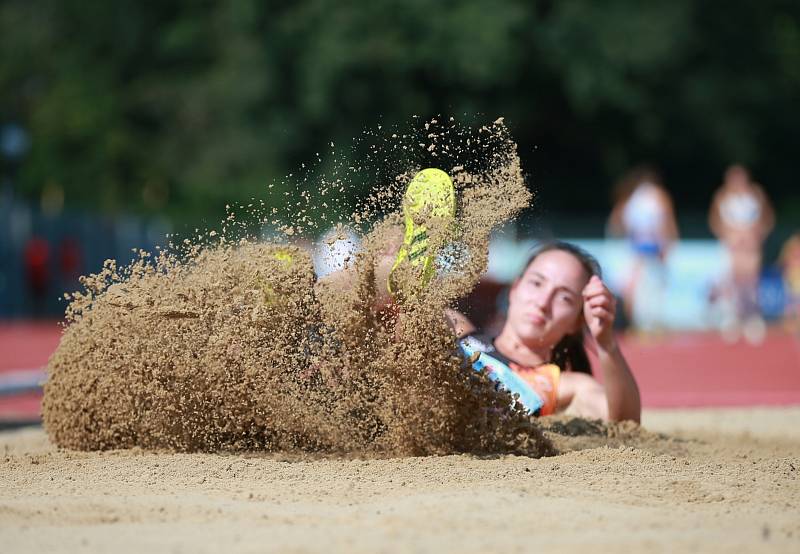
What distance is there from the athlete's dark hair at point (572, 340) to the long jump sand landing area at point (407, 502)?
0.75 metres

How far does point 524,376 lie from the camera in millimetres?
5703

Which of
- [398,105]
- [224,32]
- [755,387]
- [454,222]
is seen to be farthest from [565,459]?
[224,32]

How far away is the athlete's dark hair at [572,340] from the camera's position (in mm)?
5848

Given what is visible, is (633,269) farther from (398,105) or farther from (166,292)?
(166,292)

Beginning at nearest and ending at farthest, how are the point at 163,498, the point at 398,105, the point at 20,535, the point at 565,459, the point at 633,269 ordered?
the point at 20,535, the point at 163,498, the point at 565,459, the point at 633,269, the point at 398,105

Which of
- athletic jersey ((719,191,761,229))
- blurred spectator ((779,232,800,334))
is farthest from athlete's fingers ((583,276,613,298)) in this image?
athletic jersey ((719,191,761,229))

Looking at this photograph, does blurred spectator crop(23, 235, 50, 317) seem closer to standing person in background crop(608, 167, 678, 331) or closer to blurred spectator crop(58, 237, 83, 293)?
blurred spectator crop(58, 237, 83, 293)

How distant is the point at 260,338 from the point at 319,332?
23 centimetres

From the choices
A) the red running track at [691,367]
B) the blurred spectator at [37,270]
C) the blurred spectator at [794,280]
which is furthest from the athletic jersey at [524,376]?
the blurred spectator at [37,270]

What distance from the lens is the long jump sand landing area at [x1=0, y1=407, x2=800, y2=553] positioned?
3.54 m

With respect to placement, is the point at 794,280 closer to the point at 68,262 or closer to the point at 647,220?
the point at 647,220

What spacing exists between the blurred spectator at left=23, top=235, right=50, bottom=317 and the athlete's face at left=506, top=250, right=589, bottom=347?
673 inches

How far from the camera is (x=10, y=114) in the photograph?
37312 mm

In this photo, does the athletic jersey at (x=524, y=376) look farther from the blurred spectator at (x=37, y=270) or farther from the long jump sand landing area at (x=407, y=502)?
the blurred spectator at (x=37, y=270)
